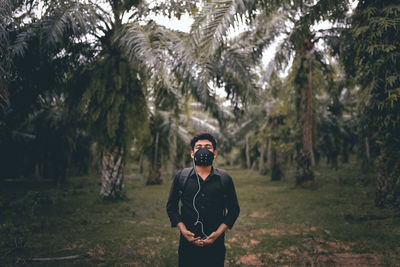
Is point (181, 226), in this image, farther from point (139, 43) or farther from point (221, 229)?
point (139, 43)

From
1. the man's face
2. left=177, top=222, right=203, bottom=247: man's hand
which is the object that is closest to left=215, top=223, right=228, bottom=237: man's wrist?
left=177, top=222, right=203, bottom=247: man's hand

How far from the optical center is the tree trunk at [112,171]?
1030 cm

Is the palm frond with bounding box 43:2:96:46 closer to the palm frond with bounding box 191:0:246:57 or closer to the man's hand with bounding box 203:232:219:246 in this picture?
the palm frond with bounding box 191:0:246:57

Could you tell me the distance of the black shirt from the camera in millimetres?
2592

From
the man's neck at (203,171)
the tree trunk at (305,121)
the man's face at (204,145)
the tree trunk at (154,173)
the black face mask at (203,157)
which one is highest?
the tree trunk at (305,121)

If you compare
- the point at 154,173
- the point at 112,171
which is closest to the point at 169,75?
the point at 112,171

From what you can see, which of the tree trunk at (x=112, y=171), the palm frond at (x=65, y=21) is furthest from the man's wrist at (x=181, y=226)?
the tree trunk at (x=112, y=171)

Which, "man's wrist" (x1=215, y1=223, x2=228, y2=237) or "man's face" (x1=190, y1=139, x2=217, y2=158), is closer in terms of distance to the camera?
"man's wrist" (x1=215, y1=223, x2=228, y2=237)

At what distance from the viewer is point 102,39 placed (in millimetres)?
9914

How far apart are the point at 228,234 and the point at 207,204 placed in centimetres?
454

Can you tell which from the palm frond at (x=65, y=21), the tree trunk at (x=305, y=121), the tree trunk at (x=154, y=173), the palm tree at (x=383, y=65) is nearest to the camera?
the palm tree at (x=383, y=65)

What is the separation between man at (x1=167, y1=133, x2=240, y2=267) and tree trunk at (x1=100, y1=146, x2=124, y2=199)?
8.00 m

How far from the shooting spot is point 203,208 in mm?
2582

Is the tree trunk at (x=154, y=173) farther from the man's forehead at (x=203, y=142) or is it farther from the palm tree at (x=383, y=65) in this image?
the man's forehead at (x=203, y=142)
